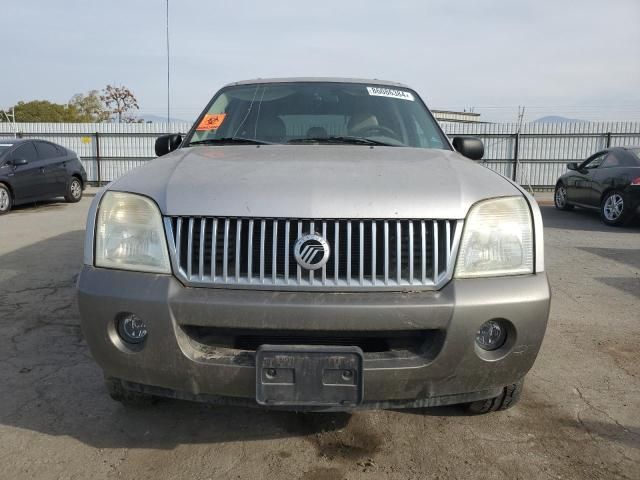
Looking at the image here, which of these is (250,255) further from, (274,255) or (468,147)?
(468,147)

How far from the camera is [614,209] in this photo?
909 cm

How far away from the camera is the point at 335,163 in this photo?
2.43 m

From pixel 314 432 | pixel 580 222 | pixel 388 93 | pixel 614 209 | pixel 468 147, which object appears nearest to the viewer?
pixel 314 432

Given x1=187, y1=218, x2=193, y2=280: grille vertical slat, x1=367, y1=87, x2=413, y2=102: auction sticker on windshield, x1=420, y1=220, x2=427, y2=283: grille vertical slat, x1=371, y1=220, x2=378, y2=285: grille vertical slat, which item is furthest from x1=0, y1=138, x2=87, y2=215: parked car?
x1=420, y1=220, x2=427, y2=283: grille vertical slat

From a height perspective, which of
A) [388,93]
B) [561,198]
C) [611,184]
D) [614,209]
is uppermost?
[388,93]

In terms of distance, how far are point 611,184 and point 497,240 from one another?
8363mm

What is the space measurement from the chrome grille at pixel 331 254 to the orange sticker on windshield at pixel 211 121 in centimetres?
152

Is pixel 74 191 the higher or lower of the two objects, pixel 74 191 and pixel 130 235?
the lower

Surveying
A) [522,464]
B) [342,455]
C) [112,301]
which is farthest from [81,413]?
[522,464]

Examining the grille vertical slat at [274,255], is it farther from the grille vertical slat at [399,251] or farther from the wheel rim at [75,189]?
the wheel rim at [75,189]

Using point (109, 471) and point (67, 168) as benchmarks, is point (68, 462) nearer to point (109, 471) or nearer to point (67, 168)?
point (109, 471)

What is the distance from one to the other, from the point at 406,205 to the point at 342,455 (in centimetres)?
115

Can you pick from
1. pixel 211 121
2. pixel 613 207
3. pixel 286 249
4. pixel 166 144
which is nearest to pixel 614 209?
pixel 613 207

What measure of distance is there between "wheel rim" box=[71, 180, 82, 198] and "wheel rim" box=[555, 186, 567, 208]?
1092 centimetres
